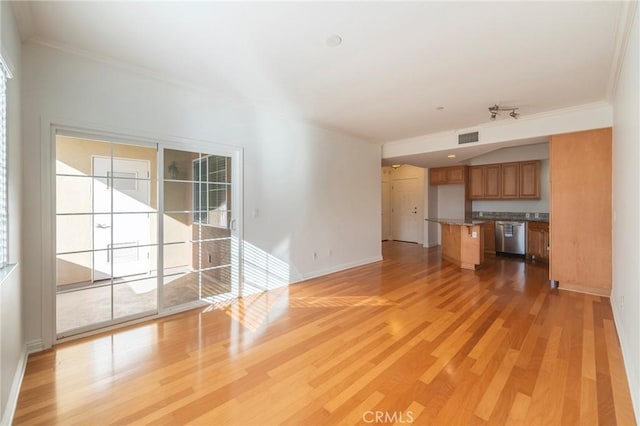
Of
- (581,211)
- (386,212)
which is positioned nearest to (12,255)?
(581,211)

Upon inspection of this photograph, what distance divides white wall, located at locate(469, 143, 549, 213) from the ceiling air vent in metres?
2.41

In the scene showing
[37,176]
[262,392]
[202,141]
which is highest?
[202,141]

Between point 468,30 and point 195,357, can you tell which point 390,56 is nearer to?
point 468,30

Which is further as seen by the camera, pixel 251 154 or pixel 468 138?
pixel 468 138

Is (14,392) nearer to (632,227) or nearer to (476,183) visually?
(632,227)

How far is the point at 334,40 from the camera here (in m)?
2.41

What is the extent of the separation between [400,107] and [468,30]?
173 cm

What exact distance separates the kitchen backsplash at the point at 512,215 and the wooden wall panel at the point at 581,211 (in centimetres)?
237

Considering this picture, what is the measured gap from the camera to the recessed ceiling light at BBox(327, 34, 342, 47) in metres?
2.36

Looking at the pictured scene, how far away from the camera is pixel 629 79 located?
2.32 meters

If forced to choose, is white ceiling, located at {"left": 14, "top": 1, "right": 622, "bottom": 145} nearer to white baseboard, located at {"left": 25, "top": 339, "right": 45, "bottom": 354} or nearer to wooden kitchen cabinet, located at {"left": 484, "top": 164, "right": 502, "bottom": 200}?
white baseboard, located at {"left": 25, "top": 339, "right": 45, "bottom": 354}

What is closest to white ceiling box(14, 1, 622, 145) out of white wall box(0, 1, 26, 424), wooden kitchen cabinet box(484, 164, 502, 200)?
white wall box(0, 1, 26, 424)

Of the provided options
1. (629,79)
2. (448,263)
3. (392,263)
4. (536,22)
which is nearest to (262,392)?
(536,22)

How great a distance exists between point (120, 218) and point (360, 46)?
3206 mm
